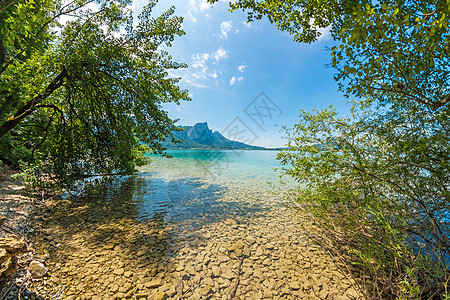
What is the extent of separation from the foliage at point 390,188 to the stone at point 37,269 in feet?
27.5

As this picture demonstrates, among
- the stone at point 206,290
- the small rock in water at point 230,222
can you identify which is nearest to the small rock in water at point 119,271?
the stone at point 206,290

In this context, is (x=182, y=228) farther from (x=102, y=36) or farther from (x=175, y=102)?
(x=102, y=36)

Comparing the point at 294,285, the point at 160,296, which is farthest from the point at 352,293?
the point at 160,296

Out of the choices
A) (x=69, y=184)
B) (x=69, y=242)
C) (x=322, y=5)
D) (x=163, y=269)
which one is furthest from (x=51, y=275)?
(x=322, y=5)

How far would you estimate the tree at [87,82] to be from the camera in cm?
652

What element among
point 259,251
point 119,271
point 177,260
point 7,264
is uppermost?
point 7,264

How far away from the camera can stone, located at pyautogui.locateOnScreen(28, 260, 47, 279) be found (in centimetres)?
438

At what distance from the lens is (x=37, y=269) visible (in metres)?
4.54

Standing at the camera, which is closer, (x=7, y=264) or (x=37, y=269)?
(x=7, y=264)

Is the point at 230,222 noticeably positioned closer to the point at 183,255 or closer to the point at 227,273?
the point at 183,255

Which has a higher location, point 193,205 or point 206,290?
point 206,290

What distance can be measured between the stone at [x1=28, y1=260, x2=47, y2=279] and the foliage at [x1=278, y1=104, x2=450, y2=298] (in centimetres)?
839

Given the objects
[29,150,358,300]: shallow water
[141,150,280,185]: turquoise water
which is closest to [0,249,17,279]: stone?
[29,150,358,300]: shallow water

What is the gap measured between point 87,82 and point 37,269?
263 inches
